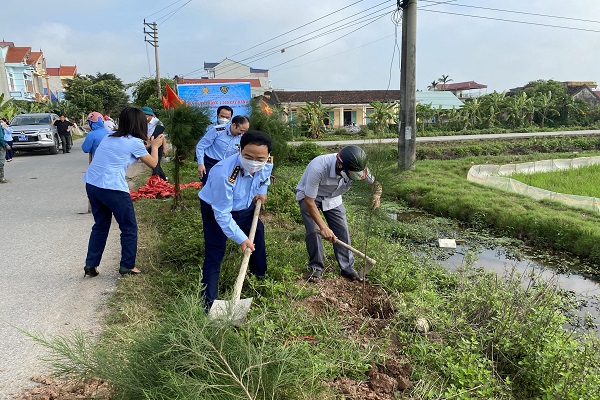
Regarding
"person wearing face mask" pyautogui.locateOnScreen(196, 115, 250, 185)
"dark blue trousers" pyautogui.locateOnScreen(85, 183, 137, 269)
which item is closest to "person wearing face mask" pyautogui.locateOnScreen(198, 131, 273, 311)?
"dark blue trousers" pyautogui.locateOnScreen(85, 183, 137, 269)

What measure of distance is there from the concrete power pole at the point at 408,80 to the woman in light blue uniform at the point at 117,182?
24.4ft

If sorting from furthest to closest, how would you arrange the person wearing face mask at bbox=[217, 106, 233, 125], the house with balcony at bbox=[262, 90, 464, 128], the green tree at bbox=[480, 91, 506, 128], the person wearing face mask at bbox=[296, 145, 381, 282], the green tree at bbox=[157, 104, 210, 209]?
the house with balcony at bbox=[262, 90, 464, 128] < the green tree at bbox=[480, 91, 506, 128] < the green tree at bbox=[157, 104, 210, 209] < the person wearing face mask at bbox=[217, 106, 233, 125] < the person wearing face mask at bbox=[296, 145, 381, 282]

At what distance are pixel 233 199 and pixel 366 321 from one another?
1.43 metres

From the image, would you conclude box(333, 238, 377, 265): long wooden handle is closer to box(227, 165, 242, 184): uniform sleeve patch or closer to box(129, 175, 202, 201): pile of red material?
box(227, 165, 242, 184): uniform sleeve patch

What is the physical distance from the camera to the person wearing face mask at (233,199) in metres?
3.16

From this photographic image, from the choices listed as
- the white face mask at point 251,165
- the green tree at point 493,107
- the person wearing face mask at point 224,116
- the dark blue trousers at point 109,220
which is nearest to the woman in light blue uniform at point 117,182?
the dark blue trousers at point 109,220

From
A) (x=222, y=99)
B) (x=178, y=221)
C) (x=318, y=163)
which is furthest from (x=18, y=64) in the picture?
(x=318, y=163)

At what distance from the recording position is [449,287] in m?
4.77

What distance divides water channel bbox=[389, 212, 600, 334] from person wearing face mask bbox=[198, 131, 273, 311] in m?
2.74

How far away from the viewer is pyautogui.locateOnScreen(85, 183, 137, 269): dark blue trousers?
4.10 m

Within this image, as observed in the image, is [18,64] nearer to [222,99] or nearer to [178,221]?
[222,99]

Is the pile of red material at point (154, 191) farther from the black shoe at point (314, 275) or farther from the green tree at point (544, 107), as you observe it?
the green tree at point (544, 107)

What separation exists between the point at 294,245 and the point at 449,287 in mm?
1871

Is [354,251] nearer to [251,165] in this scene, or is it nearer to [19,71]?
A: [251,165]
